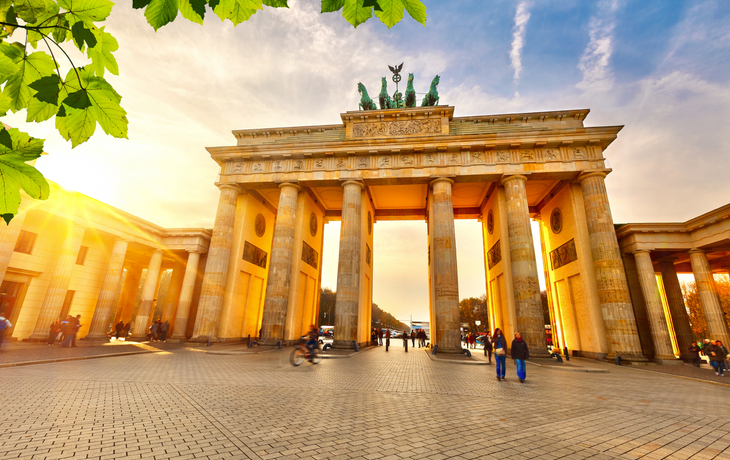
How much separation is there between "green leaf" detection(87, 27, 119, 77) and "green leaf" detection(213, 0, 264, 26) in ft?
1.94

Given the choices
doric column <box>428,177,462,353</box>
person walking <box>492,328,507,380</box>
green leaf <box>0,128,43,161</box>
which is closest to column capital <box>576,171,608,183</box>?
doric column <box>428,177,462,353</box>

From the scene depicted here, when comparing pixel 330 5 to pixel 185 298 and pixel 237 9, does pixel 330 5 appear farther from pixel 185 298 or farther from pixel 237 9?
pixel 185 298

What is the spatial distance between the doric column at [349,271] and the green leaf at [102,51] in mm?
19050

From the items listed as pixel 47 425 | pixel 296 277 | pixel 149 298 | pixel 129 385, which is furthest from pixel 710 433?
pixel 149 298

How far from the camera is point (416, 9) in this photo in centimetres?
165

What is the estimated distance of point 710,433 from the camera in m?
5.13

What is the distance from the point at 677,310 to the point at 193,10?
32.3 metres

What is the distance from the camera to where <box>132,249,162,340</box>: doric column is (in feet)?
80.2

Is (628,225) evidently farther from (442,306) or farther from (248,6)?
(248,6)

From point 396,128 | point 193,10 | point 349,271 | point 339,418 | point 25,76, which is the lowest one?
point 339,418

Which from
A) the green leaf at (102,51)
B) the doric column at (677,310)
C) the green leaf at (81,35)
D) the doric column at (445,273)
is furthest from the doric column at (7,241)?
the doric column at (677,310)

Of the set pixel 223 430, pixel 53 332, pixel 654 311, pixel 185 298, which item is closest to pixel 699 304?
pixel 654 311

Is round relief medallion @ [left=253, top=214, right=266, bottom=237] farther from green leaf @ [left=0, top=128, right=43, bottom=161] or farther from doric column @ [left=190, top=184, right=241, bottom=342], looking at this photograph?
green leaf @ [left=0, top=128, right=43, bottom=161]

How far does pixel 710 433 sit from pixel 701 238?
22100mm
